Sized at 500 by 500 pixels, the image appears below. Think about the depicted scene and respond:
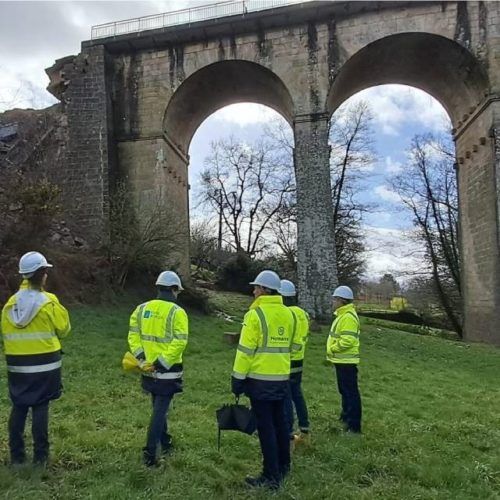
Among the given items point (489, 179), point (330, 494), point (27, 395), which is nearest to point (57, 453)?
point (27, 395)

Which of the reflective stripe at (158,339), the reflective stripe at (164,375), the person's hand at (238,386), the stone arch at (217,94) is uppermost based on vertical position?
the stone arch at (217,94)

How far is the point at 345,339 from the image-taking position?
595 cm

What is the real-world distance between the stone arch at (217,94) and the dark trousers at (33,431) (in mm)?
16380

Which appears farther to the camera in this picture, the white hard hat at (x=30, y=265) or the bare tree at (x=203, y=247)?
the bare tree at (x=203, y=247)

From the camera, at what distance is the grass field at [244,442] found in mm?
4277

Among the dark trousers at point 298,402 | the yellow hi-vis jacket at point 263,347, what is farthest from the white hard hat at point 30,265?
the dark trousers at point 298,402

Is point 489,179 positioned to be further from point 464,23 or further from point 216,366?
point 216,366

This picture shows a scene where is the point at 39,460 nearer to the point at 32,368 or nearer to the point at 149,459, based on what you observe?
the point at 32,368

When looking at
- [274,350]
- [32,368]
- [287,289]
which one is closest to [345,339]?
[287,289]

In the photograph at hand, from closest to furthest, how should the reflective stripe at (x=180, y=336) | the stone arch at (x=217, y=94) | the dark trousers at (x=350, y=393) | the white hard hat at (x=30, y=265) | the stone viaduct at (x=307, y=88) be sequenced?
the white hard hat at (x=30, y=265), the reflective stripe at (x=180, y=336), the dark trousers at (x=350, y=393), the stone viaduct at (x=307, y=88), the stone arch at (x=217, y=94)

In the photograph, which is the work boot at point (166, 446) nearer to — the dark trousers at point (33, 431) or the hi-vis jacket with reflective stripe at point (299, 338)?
the dark trousers at point (33, 431)

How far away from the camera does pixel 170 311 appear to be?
462 cm

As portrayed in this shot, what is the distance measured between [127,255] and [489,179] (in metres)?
12.2

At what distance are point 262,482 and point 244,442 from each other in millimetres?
1376
